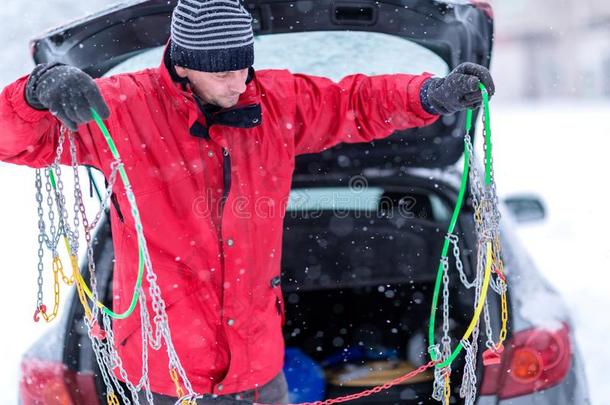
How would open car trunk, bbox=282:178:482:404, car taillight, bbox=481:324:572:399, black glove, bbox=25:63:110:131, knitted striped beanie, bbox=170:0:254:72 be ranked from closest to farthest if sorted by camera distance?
black glove, bbox=25:63:110:131, knitted striped beanie, bbox=170:0:254:72, car taillight, bbox=481:324:572:399, open car trunk, bbox=282:178:482:404

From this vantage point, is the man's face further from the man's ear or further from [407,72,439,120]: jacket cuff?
[407,72,439,120]: jacket cuff

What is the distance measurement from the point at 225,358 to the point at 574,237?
19.6 feet

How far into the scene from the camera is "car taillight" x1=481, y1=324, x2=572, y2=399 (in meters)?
2.28

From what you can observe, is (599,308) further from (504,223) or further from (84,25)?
(84,25)

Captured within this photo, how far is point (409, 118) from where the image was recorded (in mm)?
2230

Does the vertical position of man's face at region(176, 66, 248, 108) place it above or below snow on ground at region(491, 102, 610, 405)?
above

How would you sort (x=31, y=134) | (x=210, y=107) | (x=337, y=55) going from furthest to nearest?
(x=337, y=55)
(x=210, y=107)
(x=31, y=134)

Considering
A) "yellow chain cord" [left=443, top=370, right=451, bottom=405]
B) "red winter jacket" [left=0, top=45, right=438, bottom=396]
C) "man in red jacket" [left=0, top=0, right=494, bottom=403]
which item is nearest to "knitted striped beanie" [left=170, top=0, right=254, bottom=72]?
"man in red jacket" [left=0, top=0, right=494, bottom=403]

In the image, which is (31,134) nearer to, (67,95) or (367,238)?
(67,95)

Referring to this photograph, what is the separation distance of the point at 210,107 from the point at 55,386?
3.74 feet

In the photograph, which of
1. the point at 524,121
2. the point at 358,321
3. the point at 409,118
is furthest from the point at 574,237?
the point at 524,121

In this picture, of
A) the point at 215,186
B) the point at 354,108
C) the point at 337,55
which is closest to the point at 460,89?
the point at 354,108

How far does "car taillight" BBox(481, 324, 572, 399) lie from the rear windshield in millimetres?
1002

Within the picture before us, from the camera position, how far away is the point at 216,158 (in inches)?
80.9
